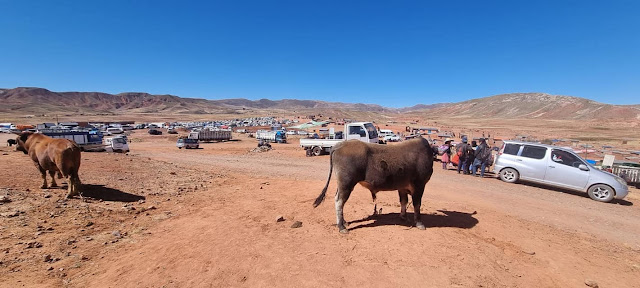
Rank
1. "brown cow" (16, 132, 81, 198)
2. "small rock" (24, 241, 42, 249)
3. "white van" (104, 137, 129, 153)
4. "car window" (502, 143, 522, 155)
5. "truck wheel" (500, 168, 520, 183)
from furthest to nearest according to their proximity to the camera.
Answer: "white van" (104, 137, 129, 153) → "car window" (502, 143, 522, 155) → "truck wheel" (500, 168, 520, 183) → "brown cow" (16, 132, 81, 198) → "small rock" (24, 241, 42, 249)

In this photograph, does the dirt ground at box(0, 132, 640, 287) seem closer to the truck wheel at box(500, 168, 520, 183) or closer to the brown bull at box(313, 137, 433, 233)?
the brown bull at box(313, 137, 433, 233)

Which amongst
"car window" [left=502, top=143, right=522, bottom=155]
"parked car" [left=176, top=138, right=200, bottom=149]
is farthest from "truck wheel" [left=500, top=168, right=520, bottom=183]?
"parked car" [left=176, top=138, right=200, bottom=149]

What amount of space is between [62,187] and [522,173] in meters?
19.1

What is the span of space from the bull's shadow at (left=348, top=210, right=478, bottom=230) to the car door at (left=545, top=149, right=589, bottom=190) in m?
7.45

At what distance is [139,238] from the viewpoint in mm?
6023

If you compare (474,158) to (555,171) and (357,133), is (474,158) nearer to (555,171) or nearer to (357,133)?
(555,171)

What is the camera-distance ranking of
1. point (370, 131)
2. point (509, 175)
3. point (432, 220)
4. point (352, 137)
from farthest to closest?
point (352, 137)
point (370, 131)
point (509, 175)
point (432, 220)

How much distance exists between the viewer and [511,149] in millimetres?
14195

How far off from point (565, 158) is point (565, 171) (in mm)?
644

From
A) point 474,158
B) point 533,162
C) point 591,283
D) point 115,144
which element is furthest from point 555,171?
point 115,144

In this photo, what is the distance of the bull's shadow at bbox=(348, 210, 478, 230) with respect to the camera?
272 inches

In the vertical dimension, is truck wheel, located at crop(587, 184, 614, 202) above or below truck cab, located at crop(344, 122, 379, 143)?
below

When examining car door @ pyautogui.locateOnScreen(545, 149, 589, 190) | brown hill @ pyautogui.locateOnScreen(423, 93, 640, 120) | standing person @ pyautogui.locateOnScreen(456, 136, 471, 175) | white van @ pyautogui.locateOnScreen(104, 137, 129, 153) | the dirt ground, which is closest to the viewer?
the dirt ground

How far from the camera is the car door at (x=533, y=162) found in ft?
42.3
